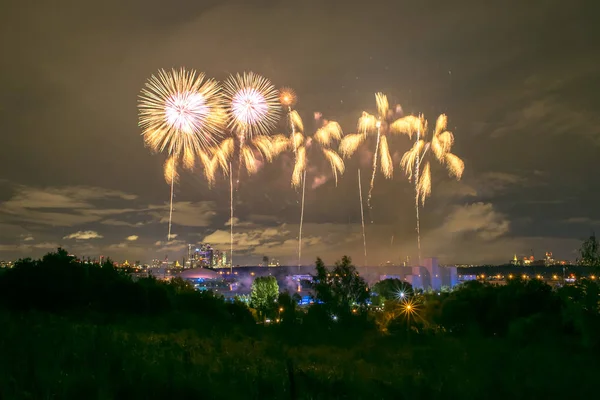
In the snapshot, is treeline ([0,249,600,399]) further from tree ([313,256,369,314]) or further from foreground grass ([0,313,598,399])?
tree ([313,256,369,314])

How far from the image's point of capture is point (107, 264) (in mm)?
26875

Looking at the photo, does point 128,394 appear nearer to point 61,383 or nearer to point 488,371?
point 61,383

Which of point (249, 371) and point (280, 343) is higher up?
point (249, 371)

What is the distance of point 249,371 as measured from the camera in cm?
1023

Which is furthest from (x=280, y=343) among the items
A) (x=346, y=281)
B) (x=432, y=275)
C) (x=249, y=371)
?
(x=432, y=275)

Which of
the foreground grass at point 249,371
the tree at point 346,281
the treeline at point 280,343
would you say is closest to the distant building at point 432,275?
the tree at point 346,281

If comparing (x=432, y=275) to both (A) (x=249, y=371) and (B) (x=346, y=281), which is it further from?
(A) (x=249, y=371)

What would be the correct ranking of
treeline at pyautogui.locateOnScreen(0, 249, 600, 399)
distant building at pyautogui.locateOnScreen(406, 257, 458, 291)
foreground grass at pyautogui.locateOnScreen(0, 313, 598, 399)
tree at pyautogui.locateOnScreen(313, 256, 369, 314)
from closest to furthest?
foreground grass at pyautogui.locateOnScreen(0, 313, 598, 399) → treeline at pyautogui.locateOnScreen(0, 249, 600, 399) → tree at pyautogui.locateOnScreen(313, 256, 369, 314) → distant building at pyautogui.locateOnScreen(406, 257, 458, 291)

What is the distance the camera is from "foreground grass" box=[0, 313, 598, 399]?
8.24 m

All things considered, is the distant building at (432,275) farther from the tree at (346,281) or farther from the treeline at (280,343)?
the treeline at (280,343)

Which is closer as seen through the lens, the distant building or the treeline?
the treeline

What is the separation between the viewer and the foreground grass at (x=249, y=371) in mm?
8242

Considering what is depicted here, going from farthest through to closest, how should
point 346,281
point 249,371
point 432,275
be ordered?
point 432,275 → point 346,281 → point 249,371

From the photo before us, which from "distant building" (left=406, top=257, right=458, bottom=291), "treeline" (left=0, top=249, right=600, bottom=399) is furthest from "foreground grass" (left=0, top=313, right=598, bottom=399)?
"distant building" (left=406, top=257, right=458, bottom=291)
